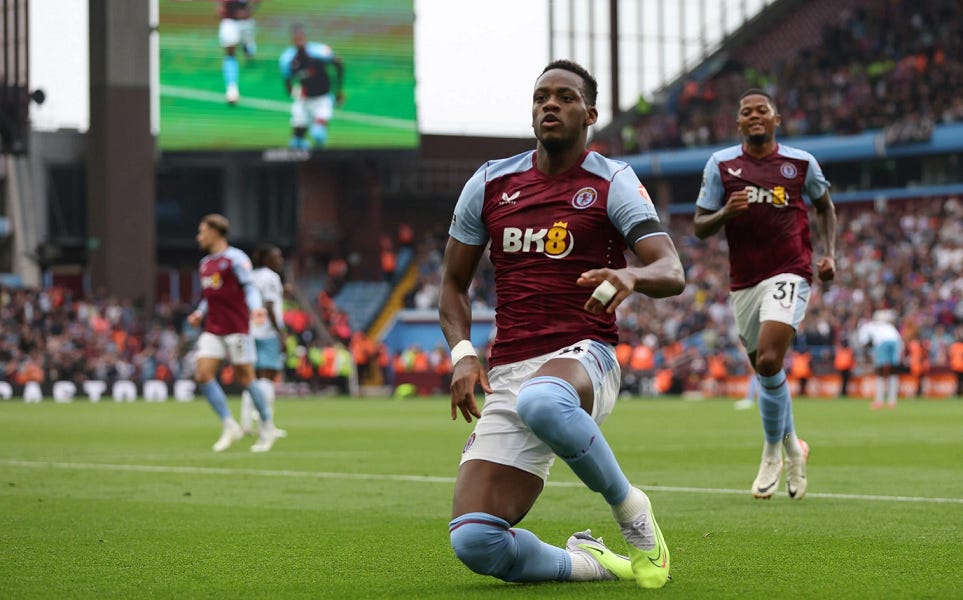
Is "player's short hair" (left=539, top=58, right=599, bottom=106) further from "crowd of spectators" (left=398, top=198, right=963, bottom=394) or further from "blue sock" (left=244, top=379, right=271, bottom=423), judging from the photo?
"crowd of spectators" (left=398, top=198, right=963, bottom=394)

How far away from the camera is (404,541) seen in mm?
7656

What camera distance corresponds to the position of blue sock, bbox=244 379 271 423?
632 inches

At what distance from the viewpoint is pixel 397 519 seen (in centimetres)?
880

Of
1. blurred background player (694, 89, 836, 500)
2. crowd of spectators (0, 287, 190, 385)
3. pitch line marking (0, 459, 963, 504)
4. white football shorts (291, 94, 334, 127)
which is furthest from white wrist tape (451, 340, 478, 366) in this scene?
white football shorts (291, 94, 334, 127)

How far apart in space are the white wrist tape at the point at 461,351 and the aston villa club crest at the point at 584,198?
72cm

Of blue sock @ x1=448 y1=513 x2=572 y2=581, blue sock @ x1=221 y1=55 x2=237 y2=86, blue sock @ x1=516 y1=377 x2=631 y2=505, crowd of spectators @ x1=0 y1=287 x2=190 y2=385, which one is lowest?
crowd of spectators @ x1=0 y1=287 x2=190 y2=385

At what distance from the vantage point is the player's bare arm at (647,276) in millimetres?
5211

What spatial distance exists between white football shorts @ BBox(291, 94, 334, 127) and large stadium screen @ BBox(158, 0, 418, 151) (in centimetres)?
3

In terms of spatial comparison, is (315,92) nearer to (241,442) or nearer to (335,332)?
(335,332)

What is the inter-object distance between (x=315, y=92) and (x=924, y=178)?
763 inches

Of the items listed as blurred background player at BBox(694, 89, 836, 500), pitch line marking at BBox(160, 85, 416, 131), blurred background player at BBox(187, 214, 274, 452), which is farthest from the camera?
pitch line marking at BBox(160, 85, 416, 131)

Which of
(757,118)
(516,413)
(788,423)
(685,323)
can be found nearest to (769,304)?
(788,423)

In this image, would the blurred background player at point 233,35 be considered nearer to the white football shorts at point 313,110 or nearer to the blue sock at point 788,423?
the white football shorts at point 313,110

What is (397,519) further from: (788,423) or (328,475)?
(328,475)
